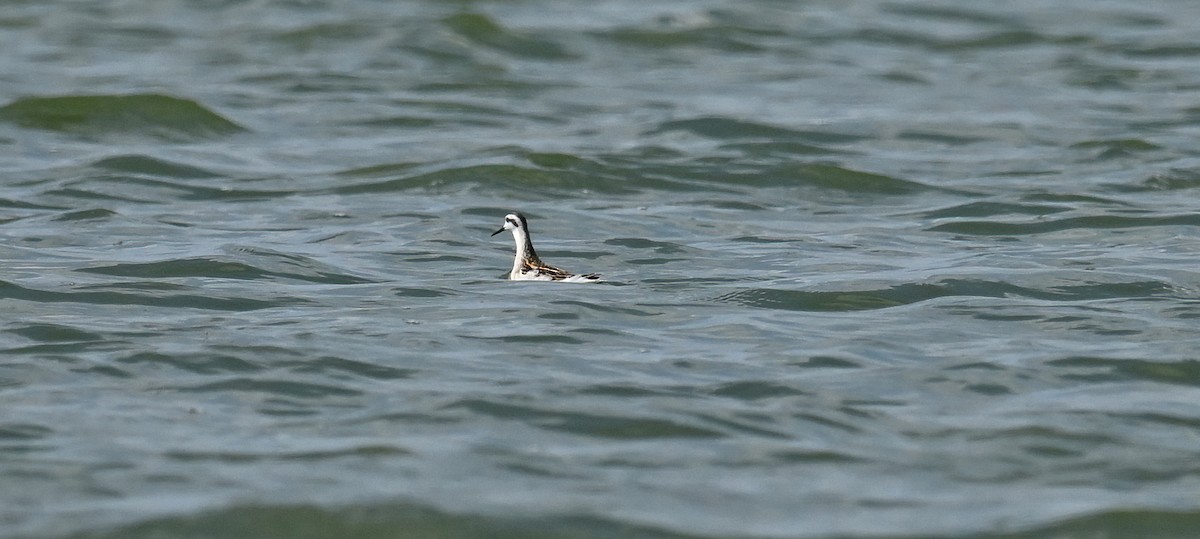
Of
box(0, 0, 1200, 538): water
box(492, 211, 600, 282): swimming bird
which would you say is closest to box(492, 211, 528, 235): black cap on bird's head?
box(492, 211, 600, 282): swimming bird

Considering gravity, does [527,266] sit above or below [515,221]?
below

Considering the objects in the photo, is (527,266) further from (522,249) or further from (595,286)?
(595,286)

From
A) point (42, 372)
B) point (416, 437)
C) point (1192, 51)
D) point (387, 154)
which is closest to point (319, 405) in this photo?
point (416, 437)

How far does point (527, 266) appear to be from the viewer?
46.4ft

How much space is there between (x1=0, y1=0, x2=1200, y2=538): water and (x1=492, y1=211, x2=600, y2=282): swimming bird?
0.24 meters

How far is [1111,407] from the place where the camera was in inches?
424

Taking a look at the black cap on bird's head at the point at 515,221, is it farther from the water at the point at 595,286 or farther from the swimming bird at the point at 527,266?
the water at the point at 595,286

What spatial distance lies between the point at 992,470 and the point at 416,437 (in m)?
3.02

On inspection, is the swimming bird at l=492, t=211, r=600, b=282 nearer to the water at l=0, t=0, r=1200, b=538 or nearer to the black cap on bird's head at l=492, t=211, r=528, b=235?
the black cap on bird's head at l=492, t=211, r=528, b=235

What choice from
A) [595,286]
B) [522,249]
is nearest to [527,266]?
[522,249]

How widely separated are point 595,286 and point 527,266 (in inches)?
22.1

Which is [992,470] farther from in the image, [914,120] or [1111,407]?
[914,120]

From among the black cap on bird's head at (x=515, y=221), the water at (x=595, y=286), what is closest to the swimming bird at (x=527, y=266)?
the black cap on bird's head at (x=515, y=221)

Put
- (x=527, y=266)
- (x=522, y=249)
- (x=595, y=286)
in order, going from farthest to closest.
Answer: (x=522, y=249) → (x=527, y=266) → (x=595, y=286)
